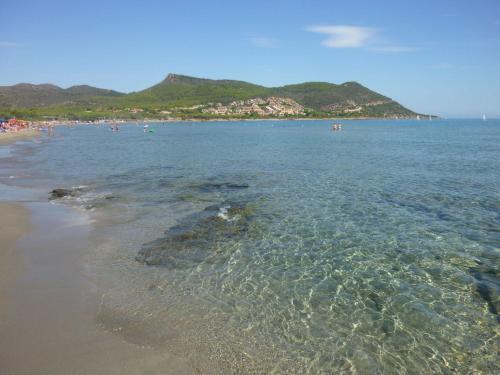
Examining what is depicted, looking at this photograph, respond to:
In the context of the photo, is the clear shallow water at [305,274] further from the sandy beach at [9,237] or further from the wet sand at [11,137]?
the wet sand at [11,137]

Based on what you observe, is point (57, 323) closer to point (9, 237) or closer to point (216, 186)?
point (9, 237)

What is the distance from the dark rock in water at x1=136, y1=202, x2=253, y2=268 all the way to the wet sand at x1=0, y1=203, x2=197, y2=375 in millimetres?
2752

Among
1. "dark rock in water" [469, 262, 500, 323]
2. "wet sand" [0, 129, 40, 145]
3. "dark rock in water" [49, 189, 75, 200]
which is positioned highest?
"wet sand" [0, 129, 40, 145]

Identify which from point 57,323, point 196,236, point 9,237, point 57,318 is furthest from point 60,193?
point 57,323

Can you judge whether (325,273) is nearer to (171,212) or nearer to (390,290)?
(390,290)

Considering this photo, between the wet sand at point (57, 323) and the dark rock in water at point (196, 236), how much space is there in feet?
9.03

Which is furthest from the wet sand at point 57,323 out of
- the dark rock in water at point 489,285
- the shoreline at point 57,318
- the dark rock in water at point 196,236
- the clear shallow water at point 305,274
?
the dark rock in water at point 489,285

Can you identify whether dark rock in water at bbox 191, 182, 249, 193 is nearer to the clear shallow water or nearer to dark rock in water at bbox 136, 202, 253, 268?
the clear shallow water

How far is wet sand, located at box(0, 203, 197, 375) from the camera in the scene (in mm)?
8031

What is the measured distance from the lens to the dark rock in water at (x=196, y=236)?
14.5m

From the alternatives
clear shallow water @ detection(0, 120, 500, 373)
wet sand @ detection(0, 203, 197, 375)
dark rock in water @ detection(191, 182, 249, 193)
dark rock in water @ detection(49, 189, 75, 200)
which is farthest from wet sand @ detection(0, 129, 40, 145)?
wet sand @ detection(0, 203, 197, 375)

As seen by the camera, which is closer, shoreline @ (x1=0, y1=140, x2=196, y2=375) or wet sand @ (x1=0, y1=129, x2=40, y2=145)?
shoreline @ (x1=0, y1=140, x2=196, y2=375)

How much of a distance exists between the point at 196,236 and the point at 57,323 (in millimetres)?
7904

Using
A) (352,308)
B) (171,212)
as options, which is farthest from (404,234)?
(171,212)
